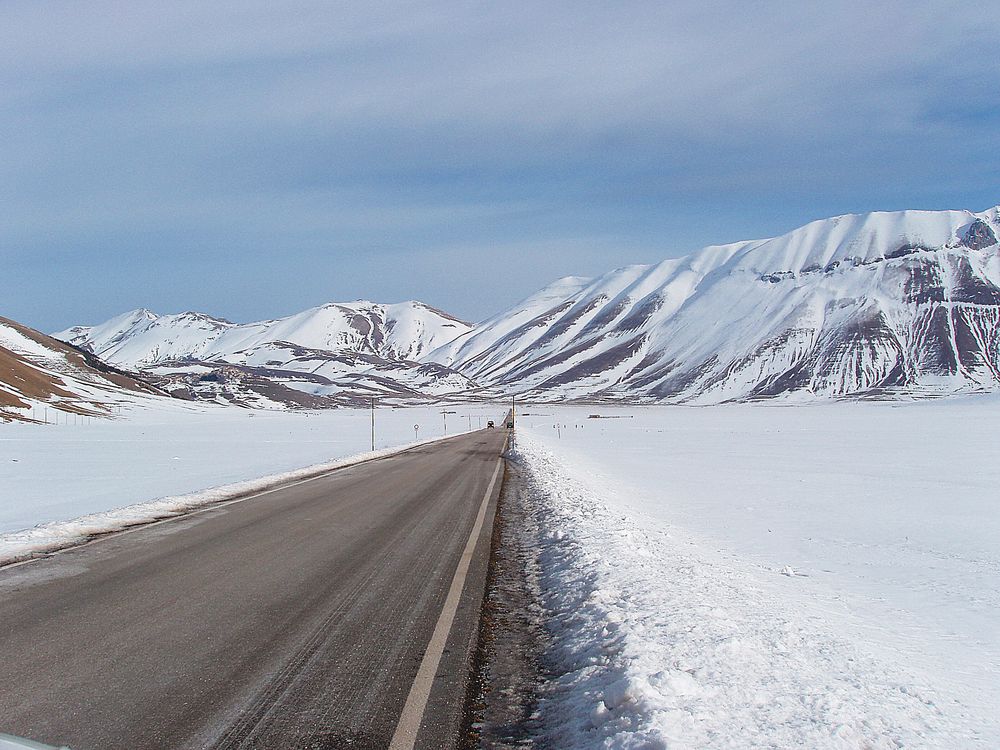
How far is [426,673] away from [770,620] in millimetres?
3390

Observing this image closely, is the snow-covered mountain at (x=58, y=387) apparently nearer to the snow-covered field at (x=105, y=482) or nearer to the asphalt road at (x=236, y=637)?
the snow-covered field at (x=105, y=482)

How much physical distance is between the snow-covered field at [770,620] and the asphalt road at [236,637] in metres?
1.19

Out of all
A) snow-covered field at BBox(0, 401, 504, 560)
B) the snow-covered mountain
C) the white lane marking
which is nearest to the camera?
the white lane marking

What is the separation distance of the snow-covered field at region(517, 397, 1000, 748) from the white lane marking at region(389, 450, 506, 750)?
35.2 inches

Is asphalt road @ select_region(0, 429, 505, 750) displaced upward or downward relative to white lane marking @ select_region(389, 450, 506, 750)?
upward

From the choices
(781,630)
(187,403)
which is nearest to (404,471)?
(781,630)

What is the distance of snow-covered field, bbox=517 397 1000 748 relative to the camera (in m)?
4.85

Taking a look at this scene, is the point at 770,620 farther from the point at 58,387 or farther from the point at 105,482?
the point at 58,387

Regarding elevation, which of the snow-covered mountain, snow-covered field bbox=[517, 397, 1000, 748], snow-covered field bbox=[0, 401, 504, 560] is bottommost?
snow-covered field bbox=[517, 397, 1000, 748]

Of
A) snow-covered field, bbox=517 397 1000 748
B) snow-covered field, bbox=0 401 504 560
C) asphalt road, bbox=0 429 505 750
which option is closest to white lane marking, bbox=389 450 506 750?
asphalt road, bbox=0 429 505 750

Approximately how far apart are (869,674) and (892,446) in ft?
147

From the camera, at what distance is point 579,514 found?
1448 cm

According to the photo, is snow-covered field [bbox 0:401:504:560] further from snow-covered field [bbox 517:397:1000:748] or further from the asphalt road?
snow-covered field [bbox 517:397:1000:748]

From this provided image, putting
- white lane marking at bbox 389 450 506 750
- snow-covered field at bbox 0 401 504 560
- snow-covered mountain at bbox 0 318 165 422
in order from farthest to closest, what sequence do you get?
1. snow-covered mountain at bbox 0 318 165 422
2. snow-covered field at bbox 0 401 504 560
3. white lane marking at bbox 389 450 506 750
